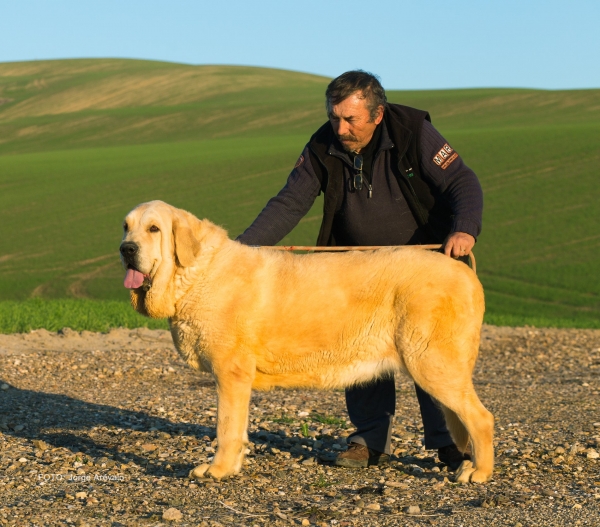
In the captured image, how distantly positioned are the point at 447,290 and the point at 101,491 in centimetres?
277

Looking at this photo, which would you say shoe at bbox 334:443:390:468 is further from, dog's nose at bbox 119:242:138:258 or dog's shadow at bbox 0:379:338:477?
dog's nose at bbox 119:242:138:258

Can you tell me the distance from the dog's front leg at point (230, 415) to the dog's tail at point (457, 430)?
1.51m

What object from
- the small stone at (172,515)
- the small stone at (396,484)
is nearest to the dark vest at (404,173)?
the small stone at (396,484)

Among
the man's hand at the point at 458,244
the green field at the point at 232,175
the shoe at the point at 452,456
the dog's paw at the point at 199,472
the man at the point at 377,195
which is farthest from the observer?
the green field at the point at 232,175

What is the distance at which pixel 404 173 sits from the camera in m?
6.45

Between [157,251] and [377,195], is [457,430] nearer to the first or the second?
[377,195]

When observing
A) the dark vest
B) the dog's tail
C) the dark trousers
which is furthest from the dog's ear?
the dog's tail

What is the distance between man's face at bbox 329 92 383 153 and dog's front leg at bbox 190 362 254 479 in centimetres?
190

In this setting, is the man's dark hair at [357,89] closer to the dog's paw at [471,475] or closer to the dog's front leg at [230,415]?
the dog's front leg at [230,415]

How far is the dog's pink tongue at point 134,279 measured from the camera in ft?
18.8

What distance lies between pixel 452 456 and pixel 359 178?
229 centimetres

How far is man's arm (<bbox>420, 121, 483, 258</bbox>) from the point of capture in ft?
20.6

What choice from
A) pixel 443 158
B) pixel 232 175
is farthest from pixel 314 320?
pixel 232 175

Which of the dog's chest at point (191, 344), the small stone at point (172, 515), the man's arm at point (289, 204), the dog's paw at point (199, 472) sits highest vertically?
the man's arm at point (289, 204)
